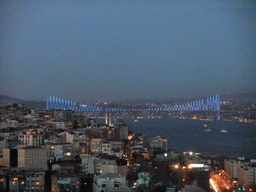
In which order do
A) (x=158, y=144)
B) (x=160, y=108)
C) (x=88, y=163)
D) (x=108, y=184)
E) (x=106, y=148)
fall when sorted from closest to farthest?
(x=108, y=184) < (x=88, y=163) < (x=106, y=148) < (x=158, y=144) < (x=160, y=108)

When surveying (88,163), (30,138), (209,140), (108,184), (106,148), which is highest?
(30,138)

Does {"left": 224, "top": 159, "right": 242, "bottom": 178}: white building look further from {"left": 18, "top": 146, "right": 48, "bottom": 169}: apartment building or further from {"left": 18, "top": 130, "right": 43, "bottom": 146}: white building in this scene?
{"left": 18, "top": 146, "right": 48, "bottom": 169}: apartment building

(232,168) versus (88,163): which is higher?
(88,163)

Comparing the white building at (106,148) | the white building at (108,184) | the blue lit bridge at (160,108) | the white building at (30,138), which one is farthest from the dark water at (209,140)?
the white building at (108,184)

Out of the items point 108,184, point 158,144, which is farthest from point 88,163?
point 158,144

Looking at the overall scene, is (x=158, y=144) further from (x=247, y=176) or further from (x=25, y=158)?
(x=25, y=158)

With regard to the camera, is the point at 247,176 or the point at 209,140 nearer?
the point at 247,176

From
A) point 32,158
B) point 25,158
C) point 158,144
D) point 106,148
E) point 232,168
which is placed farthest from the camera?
point 158,144

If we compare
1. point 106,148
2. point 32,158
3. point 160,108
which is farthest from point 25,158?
point 160,108

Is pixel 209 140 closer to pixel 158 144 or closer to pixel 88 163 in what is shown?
pixel 158 144

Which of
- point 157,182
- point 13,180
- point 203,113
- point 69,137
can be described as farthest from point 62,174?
point 203,113

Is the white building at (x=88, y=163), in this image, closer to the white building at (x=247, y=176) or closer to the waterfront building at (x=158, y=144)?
the white building at (x=247, y=176)

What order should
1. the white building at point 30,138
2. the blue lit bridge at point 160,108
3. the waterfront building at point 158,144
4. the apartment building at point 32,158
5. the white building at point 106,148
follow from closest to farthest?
1. the apartment building at point 32,158
2. the white building at point 106,148
3. the white building at point 30,138
4. the waterfront building at point 158,144
5. the blue lit bridge at point 160,108
